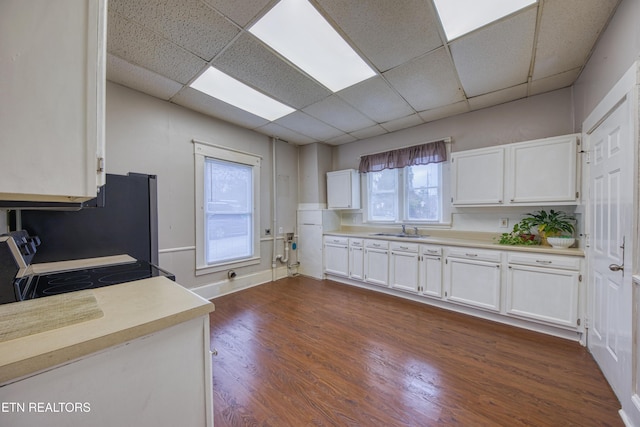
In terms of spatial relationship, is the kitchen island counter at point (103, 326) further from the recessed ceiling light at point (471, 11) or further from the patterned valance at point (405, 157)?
the patterned valance at point (405, 157)

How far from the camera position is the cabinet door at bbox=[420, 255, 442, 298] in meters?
3.12

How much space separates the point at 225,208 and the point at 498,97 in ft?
13.0

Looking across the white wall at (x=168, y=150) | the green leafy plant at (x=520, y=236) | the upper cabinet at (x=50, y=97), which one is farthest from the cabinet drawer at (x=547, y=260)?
the white wall at (x=168, y=150)

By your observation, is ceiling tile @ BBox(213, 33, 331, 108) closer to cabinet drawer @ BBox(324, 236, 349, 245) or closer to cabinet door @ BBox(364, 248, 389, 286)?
cabinet drawer @ BBox(324, 236, 349, 245)

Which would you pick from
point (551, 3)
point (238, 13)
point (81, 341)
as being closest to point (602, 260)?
point (551, 3)

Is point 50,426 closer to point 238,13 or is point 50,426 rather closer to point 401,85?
point 238,13

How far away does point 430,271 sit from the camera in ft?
10.5

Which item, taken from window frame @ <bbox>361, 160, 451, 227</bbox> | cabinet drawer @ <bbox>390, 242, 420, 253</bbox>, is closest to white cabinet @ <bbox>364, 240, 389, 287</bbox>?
cabinet drawer @ <bbox>390, 242, 420, 253</bbox>

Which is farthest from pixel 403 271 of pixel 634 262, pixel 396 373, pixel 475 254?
pixel 634 262

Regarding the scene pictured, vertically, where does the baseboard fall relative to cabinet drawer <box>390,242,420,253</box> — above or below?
below

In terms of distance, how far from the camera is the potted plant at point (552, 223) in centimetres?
259

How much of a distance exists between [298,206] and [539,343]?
395 centimetres

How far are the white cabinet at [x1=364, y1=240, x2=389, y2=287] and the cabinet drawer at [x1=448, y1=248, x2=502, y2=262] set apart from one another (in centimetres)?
A: 93

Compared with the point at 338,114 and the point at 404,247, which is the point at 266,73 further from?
the point at 404,247
